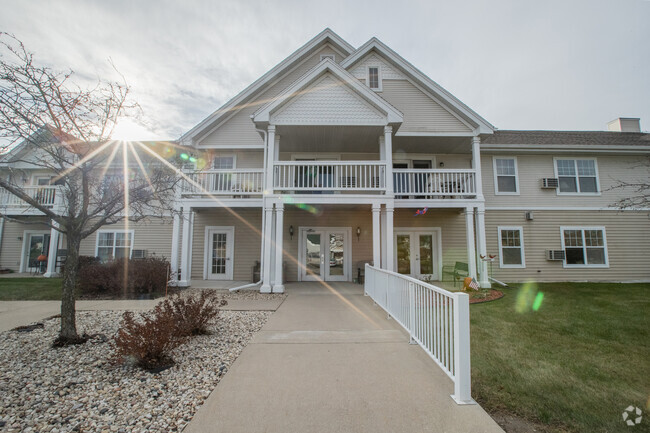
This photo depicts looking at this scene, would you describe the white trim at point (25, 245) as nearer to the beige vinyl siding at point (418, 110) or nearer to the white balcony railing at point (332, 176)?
the white balcony railing at point (332, 176)

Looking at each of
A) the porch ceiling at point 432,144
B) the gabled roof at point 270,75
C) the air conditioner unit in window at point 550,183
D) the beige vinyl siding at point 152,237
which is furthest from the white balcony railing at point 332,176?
the air conditioner unit in window at point 550,183

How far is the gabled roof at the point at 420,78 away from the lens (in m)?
10.3

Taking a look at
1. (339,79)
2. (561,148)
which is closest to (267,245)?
(339,79)

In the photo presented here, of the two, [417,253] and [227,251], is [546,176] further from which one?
[227,251]

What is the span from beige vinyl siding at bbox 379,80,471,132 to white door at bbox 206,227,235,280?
8.18m

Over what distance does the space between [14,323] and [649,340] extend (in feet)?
37.3

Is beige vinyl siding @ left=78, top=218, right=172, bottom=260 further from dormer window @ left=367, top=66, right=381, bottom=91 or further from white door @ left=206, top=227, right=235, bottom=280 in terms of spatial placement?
dormer window @ left=367, top=66, right=381, bottom=91

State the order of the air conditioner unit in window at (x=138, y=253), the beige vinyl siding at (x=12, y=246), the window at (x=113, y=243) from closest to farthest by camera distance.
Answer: the air conditioner unit in window at (x=138, y=253)
the window at (x=113, y=243)
the beige vinyl siding at (x=12, y=246)

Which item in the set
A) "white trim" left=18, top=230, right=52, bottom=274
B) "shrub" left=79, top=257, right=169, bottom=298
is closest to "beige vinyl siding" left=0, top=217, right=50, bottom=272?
"white trim" left=18, top=230, right=52, bottom=274

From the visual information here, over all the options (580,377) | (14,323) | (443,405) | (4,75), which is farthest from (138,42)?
(580,377)

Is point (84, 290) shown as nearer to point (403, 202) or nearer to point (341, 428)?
point (341, 428)

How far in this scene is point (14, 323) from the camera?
5.59 meters

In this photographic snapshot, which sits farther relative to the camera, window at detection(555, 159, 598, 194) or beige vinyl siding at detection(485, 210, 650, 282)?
window at detection(555, 159, 598, 194)

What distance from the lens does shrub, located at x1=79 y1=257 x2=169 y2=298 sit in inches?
343
